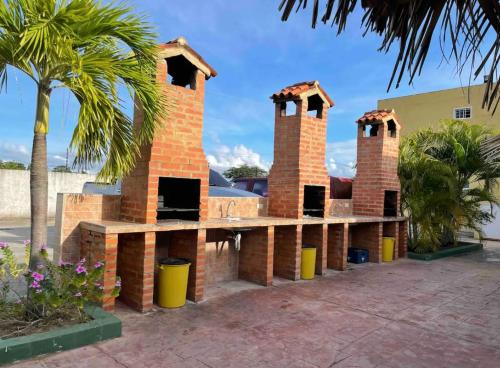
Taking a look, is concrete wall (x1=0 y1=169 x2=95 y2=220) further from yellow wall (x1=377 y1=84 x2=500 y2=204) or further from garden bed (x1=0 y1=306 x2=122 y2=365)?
yellow wall (x1=377 y1=84 x2=500 y2=204)

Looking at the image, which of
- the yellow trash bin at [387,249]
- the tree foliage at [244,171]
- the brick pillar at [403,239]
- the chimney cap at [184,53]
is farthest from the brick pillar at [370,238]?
the tree foliage at [244,171]

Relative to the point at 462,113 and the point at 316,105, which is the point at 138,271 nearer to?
the point at 316,105

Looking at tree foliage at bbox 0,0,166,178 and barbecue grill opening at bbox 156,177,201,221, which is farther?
barbecue grill opening at bbox 156,177,201,221

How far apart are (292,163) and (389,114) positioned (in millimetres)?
4217

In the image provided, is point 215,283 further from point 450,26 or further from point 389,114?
point 389,114

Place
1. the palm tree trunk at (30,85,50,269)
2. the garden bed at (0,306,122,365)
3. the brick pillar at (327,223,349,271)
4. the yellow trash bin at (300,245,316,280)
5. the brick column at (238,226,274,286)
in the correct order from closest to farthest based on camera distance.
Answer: the garden bed at (0,306,122,365) < the palm tree trunk at (30,85,50,269) < the brick column at (238,226,274,286) < the yellow trash bin at (300,245,316,280) < the brick pillar at (327,223,349,271)

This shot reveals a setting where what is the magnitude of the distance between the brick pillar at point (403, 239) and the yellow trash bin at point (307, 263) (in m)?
4.51

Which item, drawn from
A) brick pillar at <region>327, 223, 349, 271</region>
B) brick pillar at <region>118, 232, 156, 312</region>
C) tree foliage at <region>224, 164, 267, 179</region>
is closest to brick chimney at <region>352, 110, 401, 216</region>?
brick pillar at <region>327, 223, 349, 271</region>

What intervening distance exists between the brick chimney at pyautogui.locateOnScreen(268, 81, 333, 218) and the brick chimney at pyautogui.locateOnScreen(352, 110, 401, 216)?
8.64ft

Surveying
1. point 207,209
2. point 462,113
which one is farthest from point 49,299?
point 462,113

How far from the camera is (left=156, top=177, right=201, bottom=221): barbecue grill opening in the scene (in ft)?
19.6

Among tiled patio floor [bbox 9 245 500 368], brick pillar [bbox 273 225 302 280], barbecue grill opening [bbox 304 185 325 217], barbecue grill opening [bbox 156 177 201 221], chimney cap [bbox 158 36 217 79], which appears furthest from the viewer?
barbecue grill opening [bbox 304 185 325 217]

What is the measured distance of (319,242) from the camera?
8172 mm

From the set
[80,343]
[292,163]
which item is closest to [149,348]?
Answer: [80,343]
